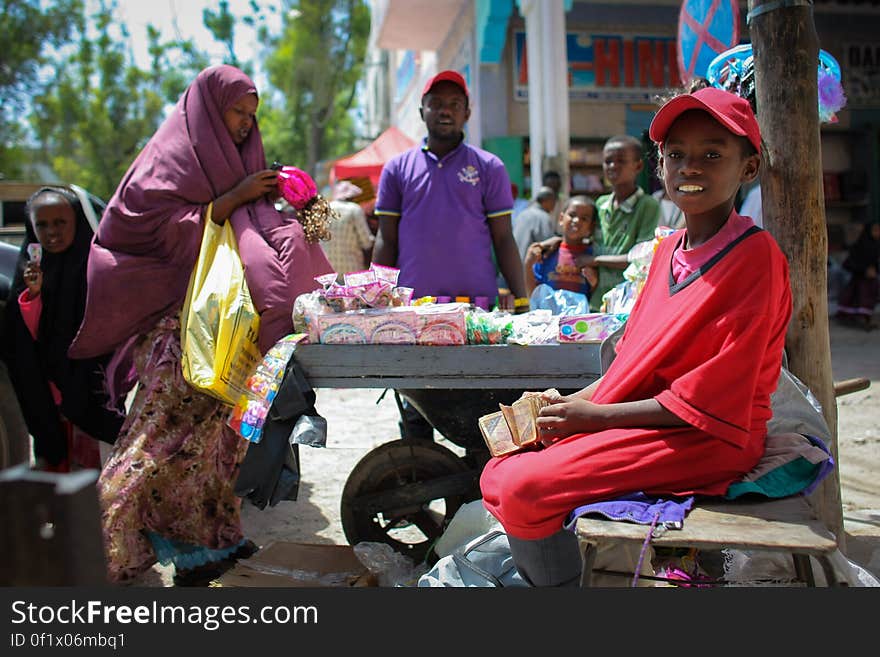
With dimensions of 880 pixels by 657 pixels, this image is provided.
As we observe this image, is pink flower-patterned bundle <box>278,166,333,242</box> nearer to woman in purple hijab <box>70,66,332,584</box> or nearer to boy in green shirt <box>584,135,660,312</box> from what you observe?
woman in purple hijab <box>70,66,332,584</box>

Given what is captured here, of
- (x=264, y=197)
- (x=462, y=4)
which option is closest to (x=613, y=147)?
(x=264, y=197)

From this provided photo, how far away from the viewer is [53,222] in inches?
137

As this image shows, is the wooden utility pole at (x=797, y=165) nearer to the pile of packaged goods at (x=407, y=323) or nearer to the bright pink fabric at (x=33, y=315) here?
the pile of packaged goods at (x=407, y=323)

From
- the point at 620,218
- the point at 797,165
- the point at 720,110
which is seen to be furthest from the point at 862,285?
the point at 720,110

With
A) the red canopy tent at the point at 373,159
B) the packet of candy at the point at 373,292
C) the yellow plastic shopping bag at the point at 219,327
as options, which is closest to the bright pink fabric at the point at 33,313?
the yellow plastic shopping bag at the point at 219,327

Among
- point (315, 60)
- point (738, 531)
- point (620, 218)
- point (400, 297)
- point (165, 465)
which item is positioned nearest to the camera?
point (738, 531)

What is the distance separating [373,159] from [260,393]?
9.13 meters

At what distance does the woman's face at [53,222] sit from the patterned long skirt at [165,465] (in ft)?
2.38

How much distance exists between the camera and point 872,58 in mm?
12234

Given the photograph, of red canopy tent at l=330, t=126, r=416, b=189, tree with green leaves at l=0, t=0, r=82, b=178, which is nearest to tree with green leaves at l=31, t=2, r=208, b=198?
tree with green leaves at l=0, t=0, r=82, b=178

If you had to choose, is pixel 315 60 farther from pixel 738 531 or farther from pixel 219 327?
pixel 738 531

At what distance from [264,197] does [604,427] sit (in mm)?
1821

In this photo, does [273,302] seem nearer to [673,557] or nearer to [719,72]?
[673,557]

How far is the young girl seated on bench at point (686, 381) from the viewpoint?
1.84 meters
